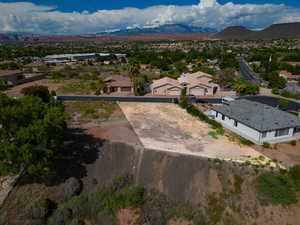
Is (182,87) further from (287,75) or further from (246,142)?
(287,75)

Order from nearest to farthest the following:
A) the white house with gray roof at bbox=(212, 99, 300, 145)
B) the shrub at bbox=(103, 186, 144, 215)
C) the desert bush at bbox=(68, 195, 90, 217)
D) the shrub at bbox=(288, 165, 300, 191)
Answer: the desert bush at bbox=(68, 195, 90, 217)
the shrub at bbox=(103, 186, 144, 215)
the shrub at bbox=(288, 165, 300, 191)
the white house with gray roof at bbox=(212, 99, 300, 145)

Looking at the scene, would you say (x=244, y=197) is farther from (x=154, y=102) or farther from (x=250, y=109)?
(x=154, y=102)

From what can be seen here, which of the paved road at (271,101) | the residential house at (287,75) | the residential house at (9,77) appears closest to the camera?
the paved road at (271,101)

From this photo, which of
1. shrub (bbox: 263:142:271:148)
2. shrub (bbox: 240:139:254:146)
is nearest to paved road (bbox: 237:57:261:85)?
shrub (bbox: 263:142:271:148)

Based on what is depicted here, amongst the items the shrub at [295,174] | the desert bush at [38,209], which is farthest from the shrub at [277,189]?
the desert bush at [38,209]

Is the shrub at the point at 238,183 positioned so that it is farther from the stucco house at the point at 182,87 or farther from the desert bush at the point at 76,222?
the stucco house at the point at 182,87

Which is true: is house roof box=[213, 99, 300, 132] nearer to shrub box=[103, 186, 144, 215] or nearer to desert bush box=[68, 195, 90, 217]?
shrub box=[103, 186, 144, 215]

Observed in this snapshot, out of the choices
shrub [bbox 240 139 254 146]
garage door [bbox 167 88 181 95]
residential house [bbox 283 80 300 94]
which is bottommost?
residential house [bbox 283 80 300 94]
